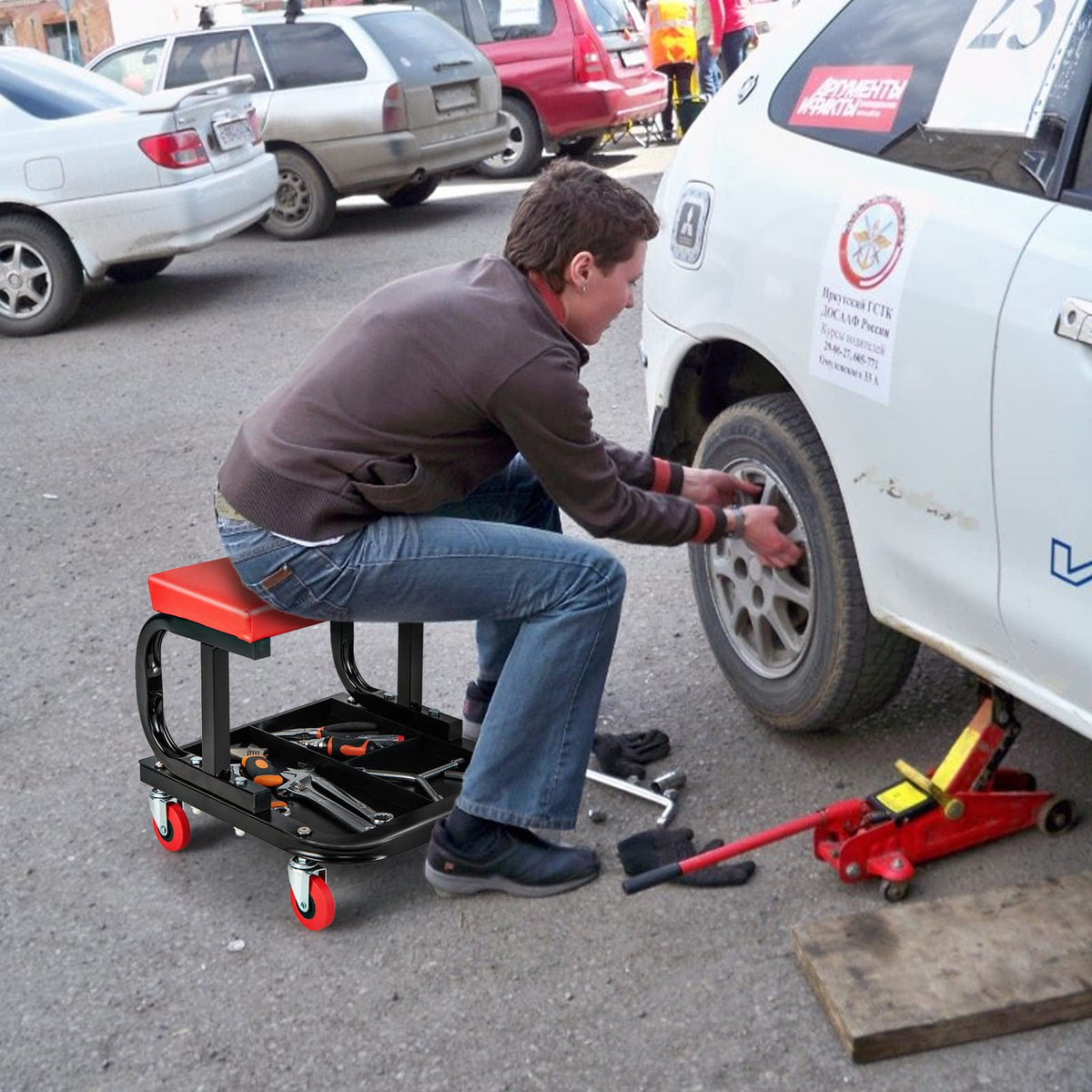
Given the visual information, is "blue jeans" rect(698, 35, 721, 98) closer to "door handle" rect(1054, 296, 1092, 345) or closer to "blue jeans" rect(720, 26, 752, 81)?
"blue jeans" rect(720, 26, 752, 81)

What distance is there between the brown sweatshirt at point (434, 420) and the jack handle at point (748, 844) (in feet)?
2.01

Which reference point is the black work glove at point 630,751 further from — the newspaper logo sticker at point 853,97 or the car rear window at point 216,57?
the car rear window at point 216,57

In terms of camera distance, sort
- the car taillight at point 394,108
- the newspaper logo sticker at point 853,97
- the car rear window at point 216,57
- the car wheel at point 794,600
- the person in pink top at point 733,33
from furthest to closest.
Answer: the person in pink top at point 733,33
the car rear window at point 216,57
the car taillight at point 394,108
the car wheel at point 794,600
the newspaper logo sticker at point 853,97

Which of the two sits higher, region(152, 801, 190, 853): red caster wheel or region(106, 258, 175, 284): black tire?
region(152, 801, 190, 853): red caster wheel

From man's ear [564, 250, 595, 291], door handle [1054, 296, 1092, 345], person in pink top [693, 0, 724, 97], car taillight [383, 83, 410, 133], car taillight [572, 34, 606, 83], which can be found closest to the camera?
door handle [1054, 296, 1092, 345]

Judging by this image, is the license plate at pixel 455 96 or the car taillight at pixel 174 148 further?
the license plate at pixel 455 96

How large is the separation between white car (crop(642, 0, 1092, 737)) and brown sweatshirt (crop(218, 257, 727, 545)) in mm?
401

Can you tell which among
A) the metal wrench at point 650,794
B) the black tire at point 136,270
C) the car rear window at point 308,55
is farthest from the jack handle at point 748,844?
the car rear window at point 308,55

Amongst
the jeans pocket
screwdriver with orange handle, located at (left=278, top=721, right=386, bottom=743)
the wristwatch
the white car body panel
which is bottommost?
screwdriver with orange handle, located at (left=278, top=721, right=386, bottom=743)

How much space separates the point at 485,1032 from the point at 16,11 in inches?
1205

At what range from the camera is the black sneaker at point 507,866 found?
315cm

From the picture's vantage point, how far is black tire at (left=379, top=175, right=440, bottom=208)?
12812 mm

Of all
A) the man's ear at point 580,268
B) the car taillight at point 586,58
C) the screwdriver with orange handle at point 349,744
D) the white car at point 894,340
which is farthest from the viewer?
the car taillight at point 586,58

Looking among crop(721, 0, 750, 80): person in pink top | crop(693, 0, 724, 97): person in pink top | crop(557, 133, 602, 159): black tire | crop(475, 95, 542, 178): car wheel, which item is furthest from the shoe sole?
crop(557, 133, 602, 159): black tire
